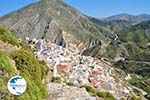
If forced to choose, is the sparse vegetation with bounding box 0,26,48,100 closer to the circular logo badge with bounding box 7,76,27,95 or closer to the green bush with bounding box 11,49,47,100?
the green bush with bounding box 11,49,47,100

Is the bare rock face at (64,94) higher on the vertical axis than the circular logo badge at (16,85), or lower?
lower

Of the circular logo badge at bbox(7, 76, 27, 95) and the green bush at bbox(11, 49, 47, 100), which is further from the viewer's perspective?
the green bush at bbox(11, 49, 47, 100)

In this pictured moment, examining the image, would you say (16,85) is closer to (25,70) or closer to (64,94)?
(25,70)

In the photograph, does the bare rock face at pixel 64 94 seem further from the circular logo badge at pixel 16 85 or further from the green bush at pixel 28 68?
the circular logo badge at pixel 16 85

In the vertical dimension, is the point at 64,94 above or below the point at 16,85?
below

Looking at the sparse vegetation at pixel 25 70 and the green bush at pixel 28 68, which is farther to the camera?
the green bush at pixel 28 68

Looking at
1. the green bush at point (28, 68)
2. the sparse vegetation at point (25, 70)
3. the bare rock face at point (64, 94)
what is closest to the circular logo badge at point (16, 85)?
the sparse vegetation at point (25, 70)

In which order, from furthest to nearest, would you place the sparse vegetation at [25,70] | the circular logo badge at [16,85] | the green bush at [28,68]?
the green bush at [28,68] → the sparse vegetation at [25,70] → the circular logo badge at [16,85]

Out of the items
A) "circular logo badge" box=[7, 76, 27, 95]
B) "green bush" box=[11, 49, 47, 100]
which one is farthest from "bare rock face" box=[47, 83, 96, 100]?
"circular logo badge" box=[7, 76, 27, 95]

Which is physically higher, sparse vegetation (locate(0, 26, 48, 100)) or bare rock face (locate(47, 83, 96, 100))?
sparse vegetation (locate(0, 26, 48, 100))

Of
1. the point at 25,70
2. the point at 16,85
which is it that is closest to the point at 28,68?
the point at 25,70

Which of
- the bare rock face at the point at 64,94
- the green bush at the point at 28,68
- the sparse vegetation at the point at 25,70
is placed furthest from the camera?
the bare rock face at the point at 64,94

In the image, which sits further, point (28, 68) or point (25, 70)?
point (28, 68)
